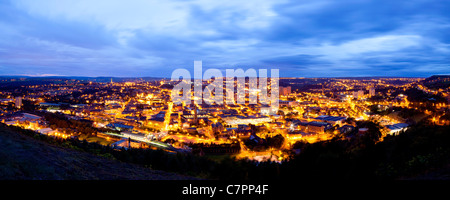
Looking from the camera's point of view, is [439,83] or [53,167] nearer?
[53,167]

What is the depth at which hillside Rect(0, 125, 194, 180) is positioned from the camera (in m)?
2.97

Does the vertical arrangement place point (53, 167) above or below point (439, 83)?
below

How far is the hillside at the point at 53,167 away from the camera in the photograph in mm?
2975

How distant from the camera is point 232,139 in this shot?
1536 cm

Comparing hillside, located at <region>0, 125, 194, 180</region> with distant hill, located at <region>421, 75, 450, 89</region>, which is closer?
hillside, located at <region>0, 125, 194, 180</region>

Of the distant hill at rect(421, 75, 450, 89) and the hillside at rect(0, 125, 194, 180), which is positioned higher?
the distant hill at rect(421, 75, 450, 89)

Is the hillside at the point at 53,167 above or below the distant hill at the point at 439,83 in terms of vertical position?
below

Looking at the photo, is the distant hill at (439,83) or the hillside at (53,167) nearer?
the hillside at (53,167)

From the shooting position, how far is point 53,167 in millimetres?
3324
